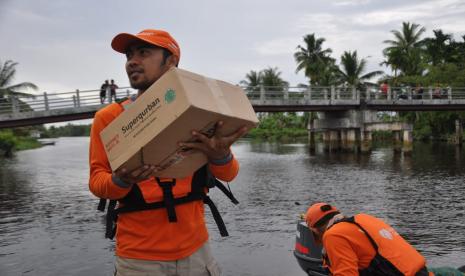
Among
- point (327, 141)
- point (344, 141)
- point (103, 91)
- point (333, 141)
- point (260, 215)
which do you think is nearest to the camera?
point (260, 215)

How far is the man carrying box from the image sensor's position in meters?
2.40

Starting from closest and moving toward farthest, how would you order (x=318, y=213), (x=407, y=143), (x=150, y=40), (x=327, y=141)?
1. (x=150, y=40)
2. (x=318, y=213)
3. (x=407, y=143)
4. (x=327, y=141)

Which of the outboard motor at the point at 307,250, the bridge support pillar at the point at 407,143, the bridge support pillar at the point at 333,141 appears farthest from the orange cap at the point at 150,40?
the bridge support pillar at the point at 333,141

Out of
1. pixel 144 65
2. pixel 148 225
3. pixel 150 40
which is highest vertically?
pixel 150 40

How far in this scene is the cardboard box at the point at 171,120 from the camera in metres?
2.04

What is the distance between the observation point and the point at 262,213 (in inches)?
537

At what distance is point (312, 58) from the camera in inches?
2286

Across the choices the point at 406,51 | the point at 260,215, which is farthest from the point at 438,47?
the point at 260,215

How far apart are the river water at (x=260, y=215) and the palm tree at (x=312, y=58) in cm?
3302

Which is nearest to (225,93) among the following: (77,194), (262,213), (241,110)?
(241,110)

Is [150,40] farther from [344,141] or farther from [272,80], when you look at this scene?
[272,80]

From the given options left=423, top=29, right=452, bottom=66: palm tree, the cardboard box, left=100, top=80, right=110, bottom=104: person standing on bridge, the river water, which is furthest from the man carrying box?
left=423, top=29, right=452, bottom=66: palm tree

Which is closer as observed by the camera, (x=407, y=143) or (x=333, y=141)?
(x=407, y=143)

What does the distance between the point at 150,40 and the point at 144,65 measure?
141 mm
